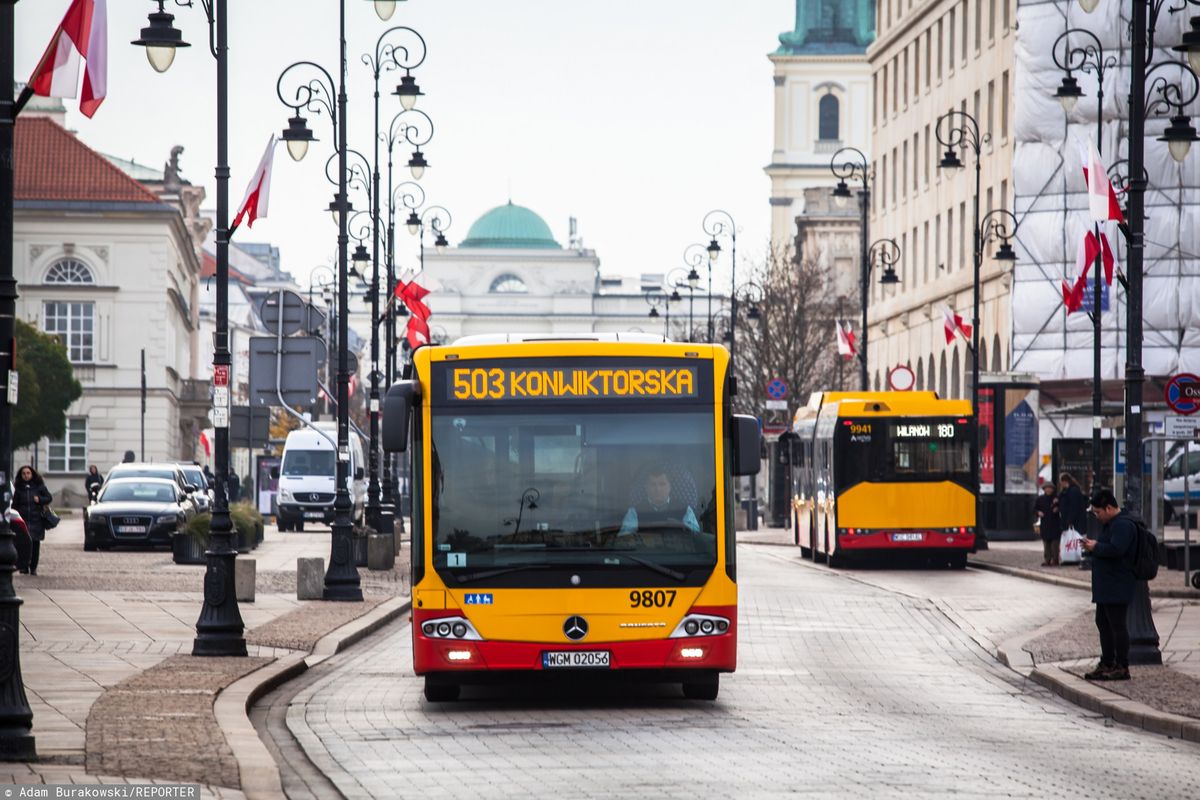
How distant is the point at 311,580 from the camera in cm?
2780

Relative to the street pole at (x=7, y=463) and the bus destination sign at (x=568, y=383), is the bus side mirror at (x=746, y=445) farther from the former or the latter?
the street pole at (x=7, y=463)

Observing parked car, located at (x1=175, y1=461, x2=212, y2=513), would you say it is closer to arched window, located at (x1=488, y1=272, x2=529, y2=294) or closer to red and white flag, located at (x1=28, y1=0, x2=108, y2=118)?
red and white flag, located at (x1=28, y1=0, x2=108, y2=118)

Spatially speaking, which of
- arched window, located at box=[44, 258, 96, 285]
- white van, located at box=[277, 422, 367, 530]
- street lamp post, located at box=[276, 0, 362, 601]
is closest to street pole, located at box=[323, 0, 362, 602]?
street lamp post, located at box=[276, 0, 362, 601]

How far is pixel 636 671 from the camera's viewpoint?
15750 mm

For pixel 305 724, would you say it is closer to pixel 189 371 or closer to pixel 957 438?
pixel 957 438

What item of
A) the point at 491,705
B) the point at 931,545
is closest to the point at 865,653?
the point at 491,705

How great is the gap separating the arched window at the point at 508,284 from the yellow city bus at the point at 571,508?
146282 millimetres

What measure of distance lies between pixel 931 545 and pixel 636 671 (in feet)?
76.5

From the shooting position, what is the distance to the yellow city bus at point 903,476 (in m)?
38.3

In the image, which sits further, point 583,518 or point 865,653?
point 865,653

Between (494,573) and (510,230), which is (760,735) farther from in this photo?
(510,230)

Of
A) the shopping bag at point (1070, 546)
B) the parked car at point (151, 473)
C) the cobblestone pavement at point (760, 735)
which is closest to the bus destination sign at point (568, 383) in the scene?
the cobblestone pavement at point (760, 735)

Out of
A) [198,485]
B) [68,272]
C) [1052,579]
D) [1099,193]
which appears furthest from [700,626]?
[68,272]

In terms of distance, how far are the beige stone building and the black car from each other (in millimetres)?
33167
